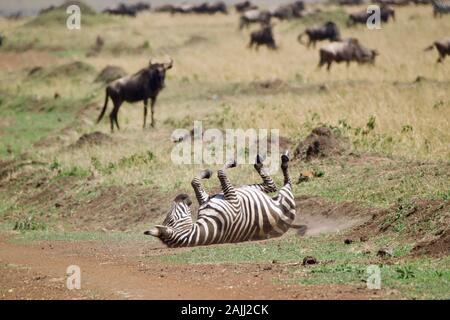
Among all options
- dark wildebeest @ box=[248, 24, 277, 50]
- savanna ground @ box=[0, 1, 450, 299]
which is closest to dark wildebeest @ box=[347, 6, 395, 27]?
dark wildebeest @ box=[248, 24, 277, 50]

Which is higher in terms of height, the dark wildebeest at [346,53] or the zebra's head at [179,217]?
the dark wildebeest at [346,53]

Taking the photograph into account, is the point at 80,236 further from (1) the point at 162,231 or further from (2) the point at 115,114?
(2) the point at 115,114

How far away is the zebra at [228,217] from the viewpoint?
13.0m

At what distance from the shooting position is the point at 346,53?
3494cm

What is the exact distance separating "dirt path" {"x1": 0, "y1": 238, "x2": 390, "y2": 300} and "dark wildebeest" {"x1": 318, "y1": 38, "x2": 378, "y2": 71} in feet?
72.2

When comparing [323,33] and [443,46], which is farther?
[323,33]

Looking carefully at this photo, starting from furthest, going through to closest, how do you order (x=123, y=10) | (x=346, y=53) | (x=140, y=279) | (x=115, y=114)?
1. (x=123, y=10)
2. (x=346, y=53)
3. (x=115, y=114)
4. (x=140, y=279)

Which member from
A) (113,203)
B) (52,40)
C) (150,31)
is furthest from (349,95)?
(150,31)

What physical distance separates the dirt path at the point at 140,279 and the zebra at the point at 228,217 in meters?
0.39

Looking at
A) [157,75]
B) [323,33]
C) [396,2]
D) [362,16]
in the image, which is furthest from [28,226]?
[396,2]

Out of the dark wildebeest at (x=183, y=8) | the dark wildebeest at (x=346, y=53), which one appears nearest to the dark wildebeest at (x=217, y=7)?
the dark wildebeest at (x=183, y=8)

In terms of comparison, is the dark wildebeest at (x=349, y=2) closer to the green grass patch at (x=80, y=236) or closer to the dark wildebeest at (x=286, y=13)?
the dark wildebeest at (x=286, y=13)

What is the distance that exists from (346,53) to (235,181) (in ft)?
62.3

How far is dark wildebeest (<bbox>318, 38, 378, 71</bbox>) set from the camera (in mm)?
33938
